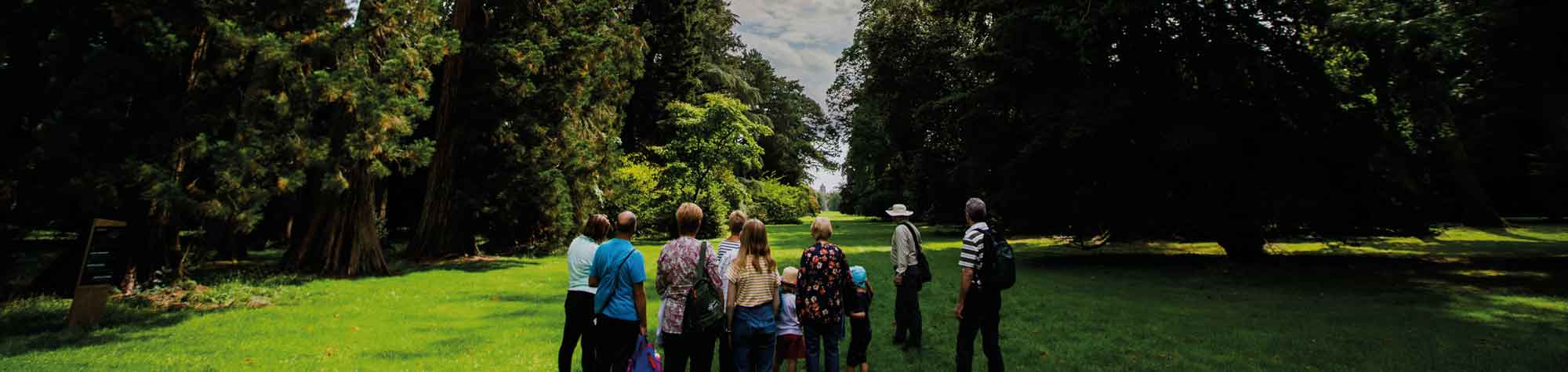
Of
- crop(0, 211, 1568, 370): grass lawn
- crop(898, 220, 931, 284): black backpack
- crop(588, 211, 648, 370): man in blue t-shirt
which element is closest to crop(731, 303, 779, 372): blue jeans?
crop(588, 211, 648, 370): man in blue t-shirt

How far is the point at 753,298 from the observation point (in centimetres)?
484

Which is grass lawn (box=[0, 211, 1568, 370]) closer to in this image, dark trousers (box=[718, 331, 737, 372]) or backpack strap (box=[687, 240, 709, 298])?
dark trousers (box=[718, 331, 737, 372])

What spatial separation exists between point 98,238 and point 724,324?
363 inches

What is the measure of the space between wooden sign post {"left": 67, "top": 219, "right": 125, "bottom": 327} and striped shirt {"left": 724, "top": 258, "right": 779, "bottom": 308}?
8.98 m

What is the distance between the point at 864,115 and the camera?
1497 inches

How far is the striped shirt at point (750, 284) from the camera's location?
15.8ft

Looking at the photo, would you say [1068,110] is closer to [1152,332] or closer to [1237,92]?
[1237,92]

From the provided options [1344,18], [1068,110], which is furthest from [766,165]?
[1344,18]

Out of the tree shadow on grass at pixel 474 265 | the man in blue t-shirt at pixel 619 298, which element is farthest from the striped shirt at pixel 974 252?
the tree shadow on grass at pixel 474 265

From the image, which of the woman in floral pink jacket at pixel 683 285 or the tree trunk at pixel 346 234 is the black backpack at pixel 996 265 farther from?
the tree trunk at pixel 346 234

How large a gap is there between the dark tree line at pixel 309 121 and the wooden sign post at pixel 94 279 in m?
0.88

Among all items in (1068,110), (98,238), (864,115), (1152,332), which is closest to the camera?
(1152,332)

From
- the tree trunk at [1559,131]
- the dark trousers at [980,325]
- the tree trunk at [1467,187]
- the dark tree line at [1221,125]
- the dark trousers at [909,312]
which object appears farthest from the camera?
the tree trunk at [1467,187]

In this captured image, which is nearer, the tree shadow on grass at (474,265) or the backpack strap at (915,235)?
the backpack strap at (915,235)
